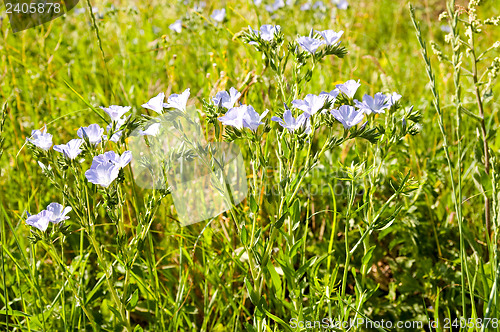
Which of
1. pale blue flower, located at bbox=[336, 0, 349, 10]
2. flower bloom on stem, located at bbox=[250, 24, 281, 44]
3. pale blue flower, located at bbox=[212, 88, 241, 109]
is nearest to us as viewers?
pale blue flower, located at bbox=[212, 88, 241, 109]

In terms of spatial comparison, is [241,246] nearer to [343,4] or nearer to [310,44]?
[310,44]

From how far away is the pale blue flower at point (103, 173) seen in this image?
1.08 meters

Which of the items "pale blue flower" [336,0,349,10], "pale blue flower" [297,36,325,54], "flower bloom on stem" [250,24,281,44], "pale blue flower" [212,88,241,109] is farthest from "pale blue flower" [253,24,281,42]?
"pale blue flower" [336,0,349,10]

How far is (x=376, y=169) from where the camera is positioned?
1.33 m

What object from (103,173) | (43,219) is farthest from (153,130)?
(43,219)

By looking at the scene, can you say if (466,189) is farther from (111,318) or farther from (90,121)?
(90,121)

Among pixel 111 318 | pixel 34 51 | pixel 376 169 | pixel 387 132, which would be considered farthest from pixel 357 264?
pixel 34 51

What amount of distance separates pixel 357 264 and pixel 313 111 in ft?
2.87

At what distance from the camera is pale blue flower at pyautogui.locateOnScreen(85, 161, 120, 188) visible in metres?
1.08

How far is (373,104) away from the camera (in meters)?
1.25

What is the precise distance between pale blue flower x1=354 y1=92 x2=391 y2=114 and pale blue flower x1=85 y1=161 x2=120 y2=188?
27.6 inches

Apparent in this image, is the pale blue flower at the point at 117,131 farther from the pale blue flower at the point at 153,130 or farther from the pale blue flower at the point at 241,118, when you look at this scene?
the pale blue flower at the point at 241,118

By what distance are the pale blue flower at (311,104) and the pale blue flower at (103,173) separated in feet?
1.66

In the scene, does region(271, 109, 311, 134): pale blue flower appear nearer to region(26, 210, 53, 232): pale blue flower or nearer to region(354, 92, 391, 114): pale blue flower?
region(354, 92, 391, 114): pale blue flower
